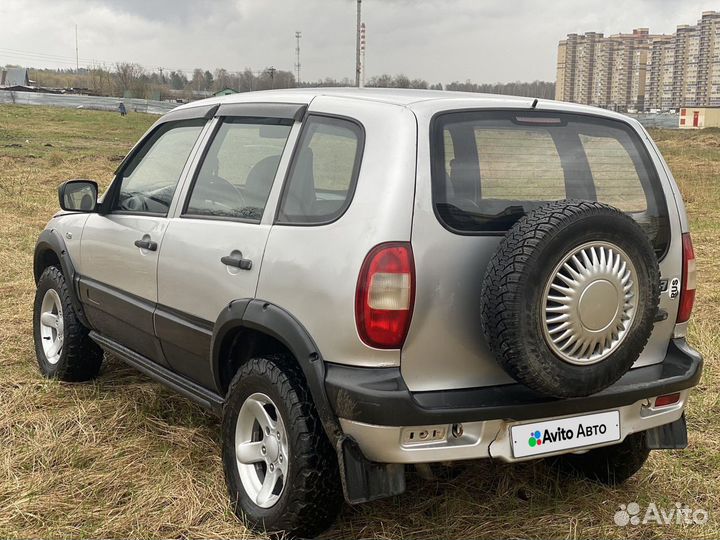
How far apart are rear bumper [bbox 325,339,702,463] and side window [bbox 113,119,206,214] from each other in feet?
5.28

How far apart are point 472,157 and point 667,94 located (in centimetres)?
11184

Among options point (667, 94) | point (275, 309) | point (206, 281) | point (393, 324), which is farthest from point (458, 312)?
point (667, 94)

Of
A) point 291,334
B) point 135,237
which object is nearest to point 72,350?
point 135,237

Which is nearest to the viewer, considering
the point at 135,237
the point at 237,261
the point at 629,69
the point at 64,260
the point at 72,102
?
the point at 237,261

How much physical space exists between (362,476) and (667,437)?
55.3 inches

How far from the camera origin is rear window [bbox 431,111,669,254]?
279cm

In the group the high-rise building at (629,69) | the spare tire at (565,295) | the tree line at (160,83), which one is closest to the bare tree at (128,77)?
the tree line at (160,83)

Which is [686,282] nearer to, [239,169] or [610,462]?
[610,462]

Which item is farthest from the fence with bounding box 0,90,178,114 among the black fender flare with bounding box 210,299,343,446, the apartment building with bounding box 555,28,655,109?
the apartment building with bounding box 555,28,655,109

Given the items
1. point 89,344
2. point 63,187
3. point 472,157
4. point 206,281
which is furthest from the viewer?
point 89,344

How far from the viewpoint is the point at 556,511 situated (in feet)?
11.2

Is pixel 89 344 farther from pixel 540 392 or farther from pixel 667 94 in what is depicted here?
pixel 667 94

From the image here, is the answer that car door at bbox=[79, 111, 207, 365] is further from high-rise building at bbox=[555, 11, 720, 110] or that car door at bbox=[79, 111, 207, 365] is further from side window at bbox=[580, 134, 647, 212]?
high-rise building at bbox=[555, 11, 720, 110]

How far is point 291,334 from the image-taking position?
283cm
